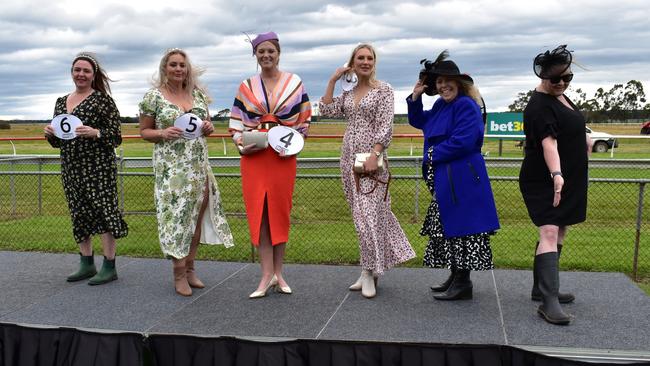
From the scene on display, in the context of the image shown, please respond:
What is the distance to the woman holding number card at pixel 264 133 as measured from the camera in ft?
15.0

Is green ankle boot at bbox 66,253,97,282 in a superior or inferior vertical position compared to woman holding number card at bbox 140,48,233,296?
inferior

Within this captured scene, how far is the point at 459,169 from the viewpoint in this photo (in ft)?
14.6

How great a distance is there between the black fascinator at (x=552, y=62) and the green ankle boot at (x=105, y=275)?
3743 mm

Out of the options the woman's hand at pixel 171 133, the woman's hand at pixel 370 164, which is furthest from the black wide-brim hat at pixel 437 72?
the woman's hand at pixel 171 133

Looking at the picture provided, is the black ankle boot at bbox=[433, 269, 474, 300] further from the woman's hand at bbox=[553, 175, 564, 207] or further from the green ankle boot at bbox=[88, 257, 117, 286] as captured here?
the green ankle boot at bbox=[88, 257, 117, 286]

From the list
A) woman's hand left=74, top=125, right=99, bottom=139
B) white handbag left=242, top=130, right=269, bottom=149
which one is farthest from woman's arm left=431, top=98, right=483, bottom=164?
woman's hand left=74, top=125, right=99, bottom=139

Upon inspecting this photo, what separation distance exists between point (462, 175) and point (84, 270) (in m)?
3.33

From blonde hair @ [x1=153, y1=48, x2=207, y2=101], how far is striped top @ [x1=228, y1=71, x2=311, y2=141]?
40cm

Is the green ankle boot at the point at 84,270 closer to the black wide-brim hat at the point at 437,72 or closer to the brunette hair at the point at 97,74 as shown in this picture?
the brunette hair at the point at 97,74

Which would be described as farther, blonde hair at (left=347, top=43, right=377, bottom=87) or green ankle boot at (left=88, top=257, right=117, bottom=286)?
green ankle boot at (left=88, top=257, right=117, bottom=286)

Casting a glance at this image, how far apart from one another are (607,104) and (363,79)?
6705 cm

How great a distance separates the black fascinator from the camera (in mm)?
4000

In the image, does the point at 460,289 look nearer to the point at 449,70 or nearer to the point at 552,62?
the point at 449,70

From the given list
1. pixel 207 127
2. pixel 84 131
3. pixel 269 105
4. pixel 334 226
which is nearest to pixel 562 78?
pixel 269 105
